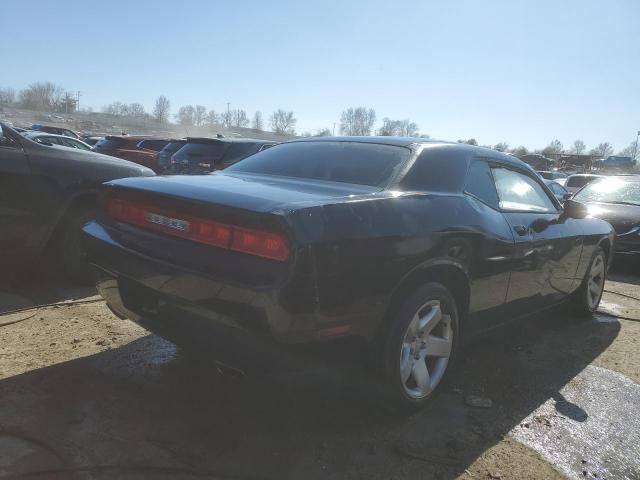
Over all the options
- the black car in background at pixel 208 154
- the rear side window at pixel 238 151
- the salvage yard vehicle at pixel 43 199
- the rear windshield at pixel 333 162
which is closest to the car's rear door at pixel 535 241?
the rear windshield at pixel 333 162

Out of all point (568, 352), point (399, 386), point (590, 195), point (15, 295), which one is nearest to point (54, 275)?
point (15, 295)

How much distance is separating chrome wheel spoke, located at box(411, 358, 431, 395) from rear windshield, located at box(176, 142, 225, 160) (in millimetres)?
→ 7266

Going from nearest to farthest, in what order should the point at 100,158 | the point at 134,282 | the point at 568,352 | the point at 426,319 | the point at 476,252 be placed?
the point at 134,282, the point at 426,319, the point at 476,252, the point at 568,352, the point at 100,158

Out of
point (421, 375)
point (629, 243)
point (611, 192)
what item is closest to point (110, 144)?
point (611, 192)

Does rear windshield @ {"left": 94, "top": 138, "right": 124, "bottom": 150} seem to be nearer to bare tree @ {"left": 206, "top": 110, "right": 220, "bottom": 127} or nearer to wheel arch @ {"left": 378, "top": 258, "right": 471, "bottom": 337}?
wheel arch @ {"left": 378, "top": 258, "right": 471, "bottom": 337}

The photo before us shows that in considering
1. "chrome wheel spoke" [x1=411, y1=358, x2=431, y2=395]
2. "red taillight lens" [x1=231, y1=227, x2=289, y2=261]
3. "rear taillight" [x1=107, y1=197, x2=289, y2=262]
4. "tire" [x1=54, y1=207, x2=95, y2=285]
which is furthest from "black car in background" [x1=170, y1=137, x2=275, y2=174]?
"red taillight lens" [x1=231, y1=227, x2=289, y2=261]

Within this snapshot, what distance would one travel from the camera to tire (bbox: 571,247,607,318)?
4734mm

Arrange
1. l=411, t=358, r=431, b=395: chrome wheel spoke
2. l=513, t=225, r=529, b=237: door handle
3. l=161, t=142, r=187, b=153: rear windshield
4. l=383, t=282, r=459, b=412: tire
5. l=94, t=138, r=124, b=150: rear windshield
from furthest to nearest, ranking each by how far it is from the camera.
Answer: l=94, t=138, r=124, b=150: rear windshield, l=161, t=142, r=187, b=153: rear windshield, l=513, t=225, r=529, b=237: door handle, l=411, t=358, r=431, b=395: chrome wheel spoke, l=383, t=282, r=459, b=412: tire

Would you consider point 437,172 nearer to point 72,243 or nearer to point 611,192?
point 72,243

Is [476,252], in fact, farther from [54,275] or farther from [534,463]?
[54,275]

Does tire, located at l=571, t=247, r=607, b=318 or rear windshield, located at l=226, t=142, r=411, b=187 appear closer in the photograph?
rear windshield, located at l=226, t=142, r=411, b=187

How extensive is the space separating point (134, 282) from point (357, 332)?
1105 mm

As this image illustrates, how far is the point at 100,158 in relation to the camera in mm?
4754

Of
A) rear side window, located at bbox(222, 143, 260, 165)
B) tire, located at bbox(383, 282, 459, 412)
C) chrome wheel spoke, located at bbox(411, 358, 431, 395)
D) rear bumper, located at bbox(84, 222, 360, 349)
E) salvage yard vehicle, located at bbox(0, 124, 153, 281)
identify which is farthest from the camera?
rear side window, located at bbox(222, 143, 260, 165)
